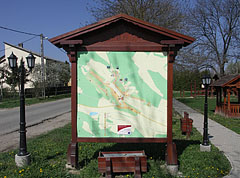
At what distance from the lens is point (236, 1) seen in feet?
103

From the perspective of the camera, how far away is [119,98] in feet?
18.6

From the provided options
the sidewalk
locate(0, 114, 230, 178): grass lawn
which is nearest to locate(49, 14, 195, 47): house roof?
locate(0, 114, 230, 178): grass lawn

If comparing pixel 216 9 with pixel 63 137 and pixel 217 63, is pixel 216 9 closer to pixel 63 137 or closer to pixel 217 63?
pixel 217 63

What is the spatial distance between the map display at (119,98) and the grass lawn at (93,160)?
895 millimetres

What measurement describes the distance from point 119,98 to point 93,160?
185 cm

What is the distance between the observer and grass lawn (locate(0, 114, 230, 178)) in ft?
17.2

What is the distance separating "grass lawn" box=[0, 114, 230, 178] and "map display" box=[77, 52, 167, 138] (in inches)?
35.2

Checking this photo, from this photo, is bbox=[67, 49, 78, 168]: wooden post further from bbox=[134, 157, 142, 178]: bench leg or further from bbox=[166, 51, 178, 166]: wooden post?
bbox=[166, 51, 178, 166]: wooden post

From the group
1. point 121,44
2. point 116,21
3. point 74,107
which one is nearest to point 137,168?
point 74,107

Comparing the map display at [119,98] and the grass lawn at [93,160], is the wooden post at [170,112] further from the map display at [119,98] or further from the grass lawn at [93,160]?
the grass lawn at [93,160]

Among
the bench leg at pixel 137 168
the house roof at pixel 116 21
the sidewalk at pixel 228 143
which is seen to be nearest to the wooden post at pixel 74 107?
the house roof at pixel 116 21

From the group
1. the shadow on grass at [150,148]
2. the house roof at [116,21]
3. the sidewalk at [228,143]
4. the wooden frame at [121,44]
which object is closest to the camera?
the house roof at [116,21]

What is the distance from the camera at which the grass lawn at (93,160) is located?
5.23 metres

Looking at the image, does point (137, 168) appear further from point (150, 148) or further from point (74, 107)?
point (150, 148)
